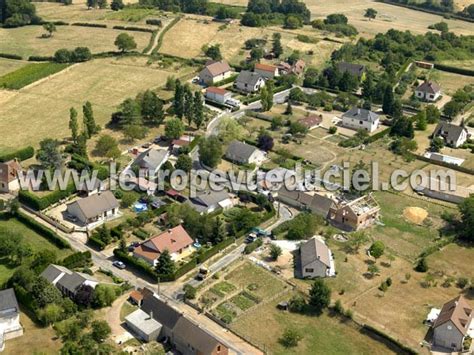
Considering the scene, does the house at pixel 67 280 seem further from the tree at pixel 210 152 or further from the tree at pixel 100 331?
the tree at pixel 210 152

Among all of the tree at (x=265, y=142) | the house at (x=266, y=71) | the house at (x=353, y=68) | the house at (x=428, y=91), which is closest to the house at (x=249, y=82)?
the house at (x=266, y=71)

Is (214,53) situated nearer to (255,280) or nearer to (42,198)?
(42,198)

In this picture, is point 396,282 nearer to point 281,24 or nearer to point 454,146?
point 454,146

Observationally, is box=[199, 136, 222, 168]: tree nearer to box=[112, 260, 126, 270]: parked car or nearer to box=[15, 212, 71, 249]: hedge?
box=[15, 212, 71, 249]: hedge

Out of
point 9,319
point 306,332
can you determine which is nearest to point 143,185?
point 9,319

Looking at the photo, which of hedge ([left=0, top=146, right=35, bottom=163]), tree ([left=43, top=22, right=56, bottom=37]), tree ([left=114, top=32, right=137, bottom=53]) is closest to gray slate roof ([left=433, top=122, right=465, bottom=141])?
hedge ([left=0, top=146, right=35, bottom=163])

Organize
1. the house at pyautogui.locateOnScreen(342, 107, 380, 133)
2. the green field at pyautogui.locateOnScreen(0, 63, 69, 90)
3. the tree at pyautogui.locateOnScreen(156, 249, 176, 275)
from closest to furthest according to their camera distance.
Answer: the tree at pyautogui.locateOnScreen(156, 249, 176, 275) < the house at pyautogui.locateOnScreen(342, 107, 380, 133) < the green field at pyautogui.locateOnScreen(0, 63, 69, 90)

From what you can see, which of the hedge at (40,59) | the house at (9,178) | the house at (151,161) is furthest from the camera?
the hedge at (40,59)

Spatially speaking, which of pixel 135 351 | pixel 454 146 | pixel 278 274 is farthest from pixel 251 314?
pixel 454 146
